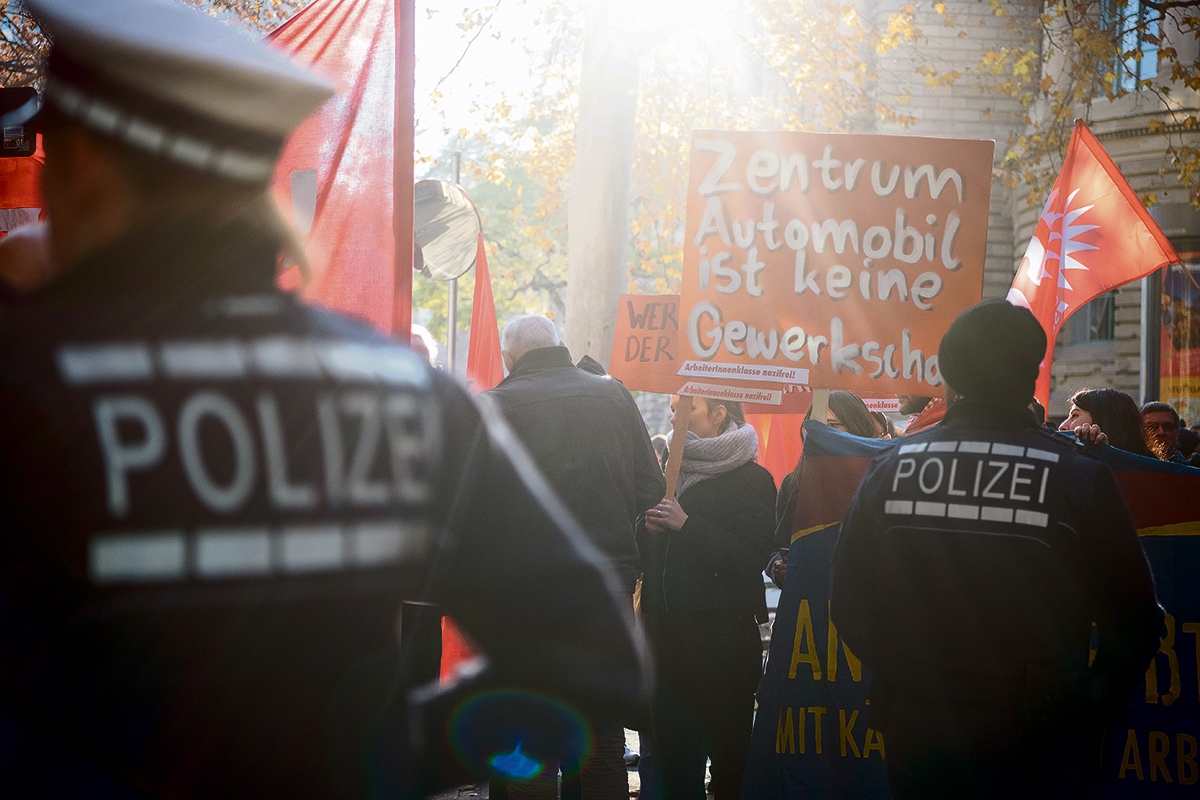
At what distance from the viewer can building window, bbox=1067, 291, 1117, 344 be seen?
55.0ft

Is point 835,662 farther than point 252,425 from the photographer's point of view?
Yes

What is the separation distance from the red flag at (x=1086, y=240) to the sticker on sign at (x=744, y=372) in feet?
6.99

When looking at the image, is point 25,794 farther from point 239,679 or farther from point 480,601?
point 480,601

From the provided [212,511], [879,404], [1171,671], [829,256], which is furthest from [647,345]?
[212,511]

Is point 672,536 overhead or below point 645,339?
below

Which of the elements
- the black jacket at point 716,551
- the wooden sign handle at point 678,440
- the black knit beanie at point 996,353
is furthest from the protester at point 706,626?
the black knit beanie at point 996,353

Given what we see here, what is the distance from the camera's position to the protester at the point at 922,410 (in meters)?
5.72

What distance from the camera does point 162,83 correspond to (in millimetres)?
997

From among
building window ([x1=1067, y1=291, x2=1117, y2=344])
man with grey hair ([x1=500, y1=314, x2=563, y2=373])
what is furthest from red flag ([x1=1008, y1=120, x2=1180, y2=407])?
building window ([x1=1067, y1=291, x2=1117, y2=344])

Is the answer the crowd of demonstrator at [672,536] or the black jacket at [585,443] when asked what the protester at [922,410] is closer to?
the crowd of demonstrator at [672,536]

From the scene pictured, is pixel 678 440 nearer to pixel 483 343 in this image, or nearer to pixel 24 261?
pixel 483 343

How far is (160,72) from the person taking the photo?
100 cm

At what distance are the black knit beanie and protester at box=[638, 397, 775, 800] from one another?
2050 mm

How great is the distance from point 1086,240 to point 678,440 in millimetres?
3042
